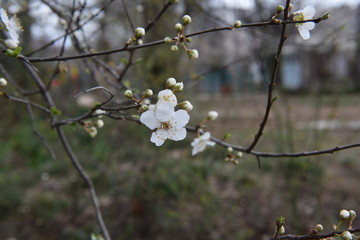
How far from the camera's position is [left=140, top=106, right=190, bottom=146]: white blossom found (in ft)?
3.21

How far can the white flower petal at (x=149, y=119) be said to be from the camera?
975 millimetres

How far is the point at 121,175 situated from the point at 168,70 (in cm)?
187

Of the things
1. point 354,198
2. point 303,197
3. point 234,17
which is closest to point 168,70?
point 234,17

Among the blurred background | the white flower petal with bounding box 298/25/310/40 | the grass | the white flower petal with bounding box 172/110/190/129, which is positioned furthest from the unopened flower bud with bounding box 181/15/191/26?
the grass

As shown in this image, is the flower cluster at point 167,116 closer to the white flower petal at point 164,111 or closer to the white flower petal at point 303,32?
the white flower petal at point 164,111

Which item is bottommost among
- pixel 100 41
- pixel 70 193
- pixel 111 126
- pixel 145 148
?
pixel 70 193

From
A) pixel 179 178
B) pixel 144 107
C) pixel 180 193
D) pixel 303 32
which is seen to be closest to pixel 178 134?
pixel 144 107

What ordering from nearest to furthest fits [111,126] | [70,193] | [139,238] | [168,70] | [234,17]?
[234,17]
[139,238]
[111,126]
[70,193]
[168,70]

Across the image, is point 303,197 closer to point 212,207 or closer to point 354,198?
point 354,198

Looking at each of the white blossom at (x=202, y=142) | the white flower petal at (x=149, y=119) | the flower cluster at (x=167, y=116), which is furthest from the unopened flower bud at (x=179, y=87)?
the white blossom at (x=202, y=142)

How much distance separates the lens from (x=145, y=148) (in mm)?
4410

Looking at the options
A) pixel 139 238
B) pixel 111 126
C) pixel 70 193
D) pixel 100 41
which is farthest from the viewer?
pixel 100 41

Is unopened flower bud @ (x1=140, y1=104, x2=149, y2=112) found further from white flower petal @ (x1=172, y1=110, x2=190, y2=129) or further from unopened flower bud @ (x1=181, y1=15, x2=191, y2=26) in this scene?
unopened flower bud @ (x1=181, y1=15, x2=191, y2=26)

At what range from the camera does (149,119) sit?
100 cm
